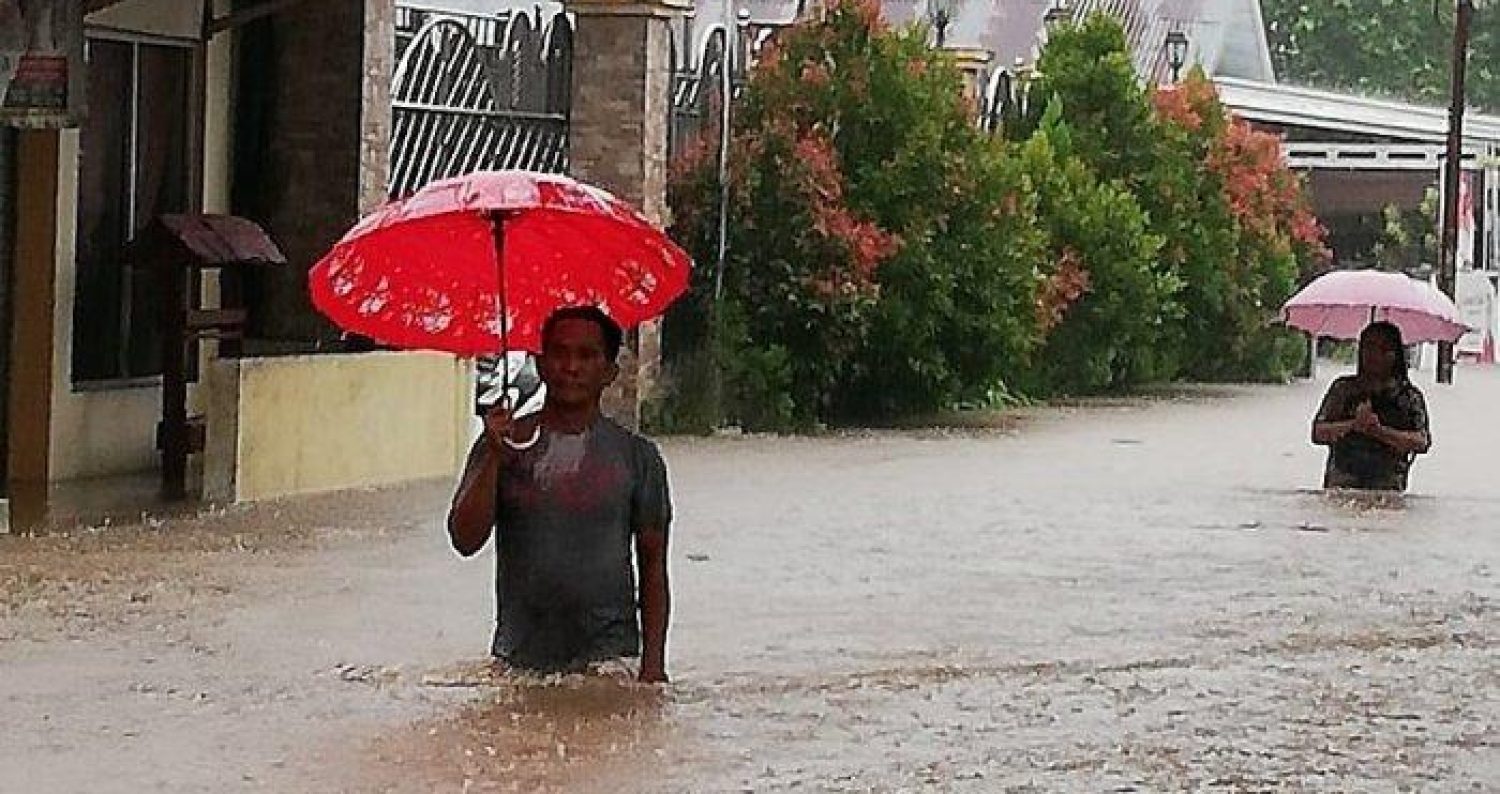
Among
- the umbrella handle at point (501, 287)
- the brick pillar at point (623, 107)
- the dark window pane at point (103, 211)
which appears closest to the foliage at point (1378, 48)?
the brick pillar at point (623, 107)

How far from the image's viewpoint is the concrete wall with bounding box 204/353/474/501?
17.6m

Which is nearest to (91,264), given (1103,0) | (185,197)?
(185,197)

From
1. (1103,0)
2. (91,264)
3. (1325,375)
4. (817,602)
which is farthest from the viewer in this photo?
(1103,0)

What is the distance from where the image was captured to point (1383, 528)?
17344 millimetres

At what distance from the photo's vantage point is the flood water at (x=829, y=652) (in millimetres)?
8859

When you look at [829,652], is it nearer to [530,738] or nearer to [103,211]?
[530,738]

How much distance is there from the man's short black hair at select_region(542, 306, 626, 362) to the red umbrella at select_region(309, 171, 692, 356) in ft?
2.29

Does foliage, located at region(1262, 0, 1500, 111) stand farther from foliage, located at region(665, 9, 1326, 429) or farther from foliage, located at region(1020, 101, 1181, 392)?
foliage, located at region(665, 9, 1326, 429)

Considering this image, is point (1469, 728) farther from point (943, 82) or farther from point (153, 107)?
point (943, 82)

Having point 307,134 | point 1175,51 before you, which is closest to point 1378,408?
point 307,134

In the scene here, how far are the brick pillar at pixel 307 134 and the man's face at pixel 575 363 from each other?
12196 mm

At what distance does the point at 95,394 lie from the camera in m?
19.6

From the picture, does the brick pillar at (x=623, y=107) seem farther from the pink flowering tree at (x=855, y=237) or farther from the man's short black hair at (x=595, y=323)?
the man's short black hair at (x=595, y=323)

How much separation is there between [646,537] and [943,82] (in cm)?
1898
